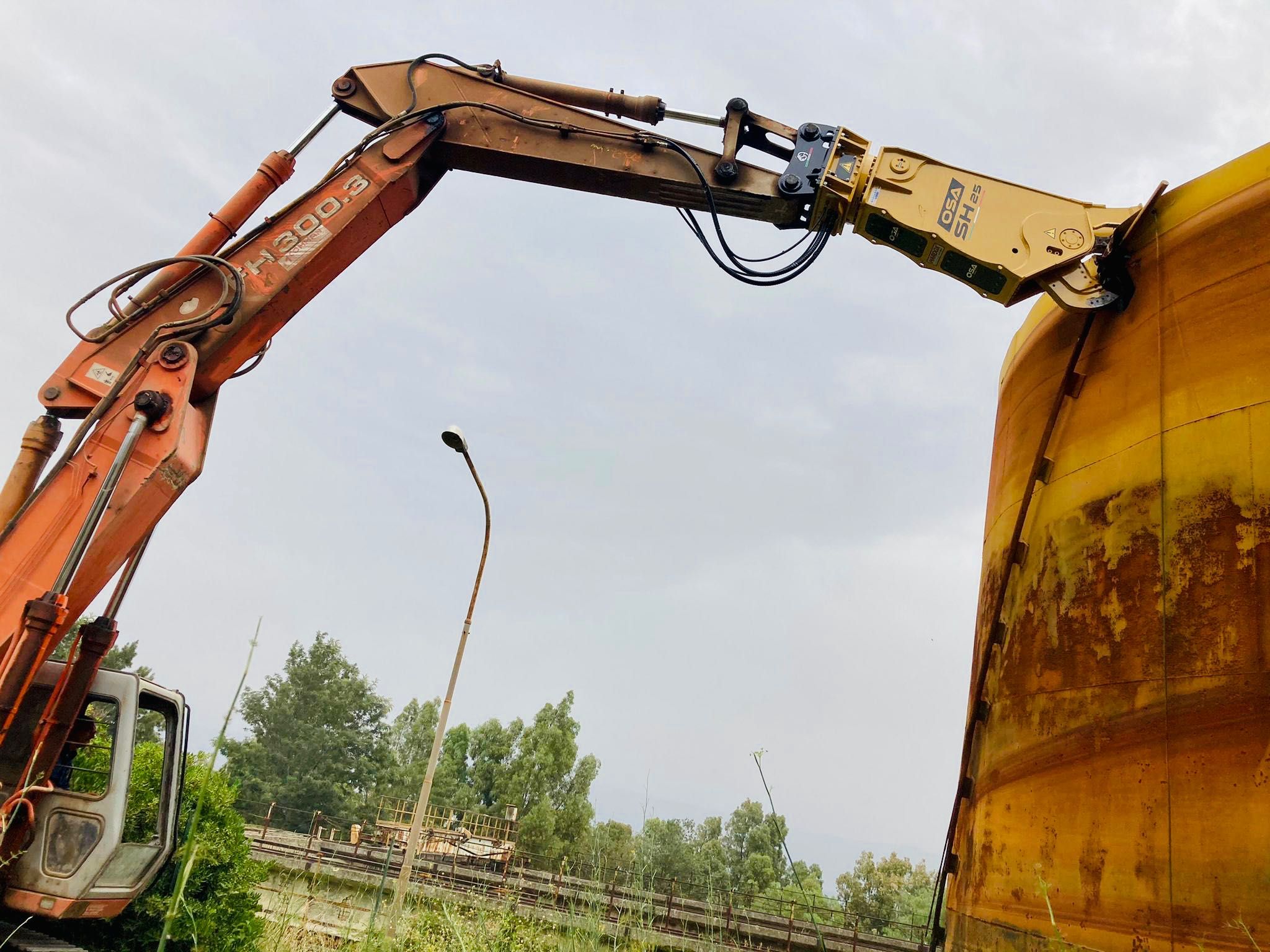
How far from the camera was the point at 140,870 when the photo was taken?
17.1ft

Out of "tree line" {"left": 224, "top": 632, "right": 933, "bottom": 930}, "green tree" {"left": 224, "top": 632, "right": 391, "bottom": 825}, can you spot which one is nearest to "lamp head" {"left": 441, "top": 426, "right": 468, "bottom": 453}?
"tree line" {"left": 224, "top": 632, "right": 933, "bottom": 930}

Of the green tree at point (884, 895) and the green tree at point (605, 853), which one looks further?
the green tree at point (884, 895)

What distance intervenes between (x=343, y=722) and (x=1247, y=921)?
177ft

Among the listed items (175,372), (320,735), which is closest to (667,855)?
(175,372)

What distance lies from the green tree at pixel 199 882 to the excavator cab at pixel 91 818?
0.26 meters

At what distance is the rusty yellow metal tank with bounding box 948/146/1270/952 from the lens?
3.76 metres

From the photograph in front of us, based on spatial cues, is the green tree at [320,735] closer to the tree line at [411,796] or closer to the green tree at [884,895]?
the tree line at [411,796]

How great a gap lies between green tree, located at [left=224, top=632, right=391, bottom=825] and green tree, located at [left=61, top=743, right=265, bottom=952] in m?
44.2

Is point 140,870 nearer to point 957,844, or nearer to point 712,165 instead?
point 957,844

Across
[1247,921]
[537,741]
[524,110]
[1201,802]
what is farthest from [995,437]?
[537,741]

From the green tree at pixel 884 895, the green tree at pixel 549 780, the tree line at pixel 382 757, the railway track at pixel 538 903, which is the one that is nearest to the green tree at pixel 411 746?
the tree line at pixel 382 757

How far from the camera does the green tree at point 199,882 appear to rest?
5.73 metres

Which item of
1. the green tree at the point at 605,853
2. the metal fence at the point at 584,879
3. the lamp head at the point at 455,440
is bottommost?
the metal fence at the point at 584,879

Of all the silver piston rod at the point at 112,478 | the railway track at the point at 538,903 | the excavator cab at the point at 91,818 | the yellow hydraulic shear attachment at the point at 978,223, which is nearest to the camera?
the railway track at the point at 538,903
